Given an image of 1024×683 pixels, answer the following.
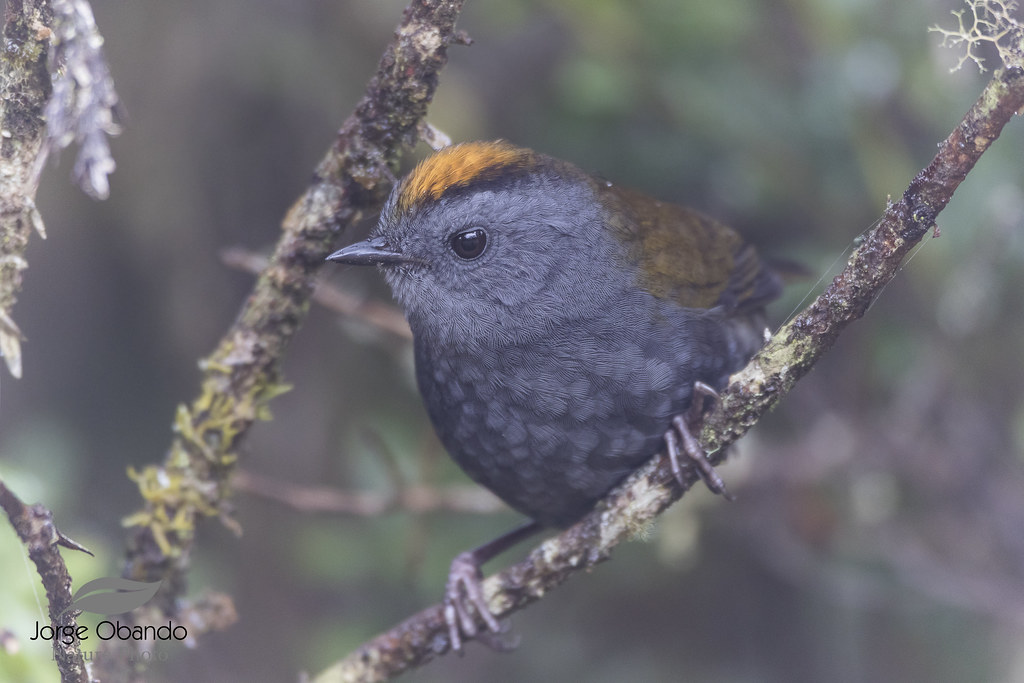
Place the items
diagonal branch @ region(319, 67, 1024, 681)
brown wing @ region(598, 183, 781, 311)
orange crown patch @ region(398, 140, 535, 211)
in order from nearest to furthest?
diagonal branch @ region(319, 67, 1024, 681), orange crown patch @ region(398, 140, 535, 211), brown wing @ region(598, 183, 781, 311)

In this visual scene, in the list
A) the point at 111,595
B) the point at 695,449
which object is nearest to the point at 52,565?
the point at 111,595

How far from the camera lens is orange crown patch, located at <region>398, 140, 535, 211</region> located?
297cm

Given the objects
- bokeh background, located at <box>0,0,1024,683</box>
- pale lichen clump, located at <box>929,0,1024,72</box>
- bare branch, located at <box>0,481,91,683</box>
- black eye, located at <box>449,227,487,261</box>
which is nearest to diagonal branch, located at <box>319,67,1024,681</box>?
pale lichen clump, located at <box>929,0,1024,72</box>

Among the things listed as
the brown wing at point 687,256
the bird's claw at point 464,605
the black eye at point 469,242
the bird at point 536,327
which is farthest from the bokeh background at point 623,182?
the black eye at point 469,242

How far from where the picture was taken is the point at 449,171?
9.75 feet

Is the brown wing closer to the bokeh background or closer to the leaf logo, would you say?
the bokeh background

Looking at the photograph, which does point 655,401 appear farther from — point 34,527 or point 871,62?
point 871,62

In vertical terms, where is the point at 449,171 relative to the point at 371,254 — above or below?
above

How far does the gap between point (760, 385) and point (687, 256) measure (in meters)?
1.34

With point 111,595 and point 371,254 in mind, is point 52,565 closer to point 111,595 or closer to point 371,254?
point 111,595

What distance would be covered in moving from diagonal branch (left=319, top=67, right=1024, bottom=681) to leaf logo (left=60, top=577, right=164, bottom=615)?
56 cm

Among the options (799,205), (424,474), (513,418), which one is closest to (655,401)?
(513,418)

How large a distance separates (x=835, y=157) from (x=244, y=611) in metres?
3.54

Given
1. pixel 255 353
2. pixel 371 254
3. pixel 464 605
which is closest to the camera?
pixel 255 353
